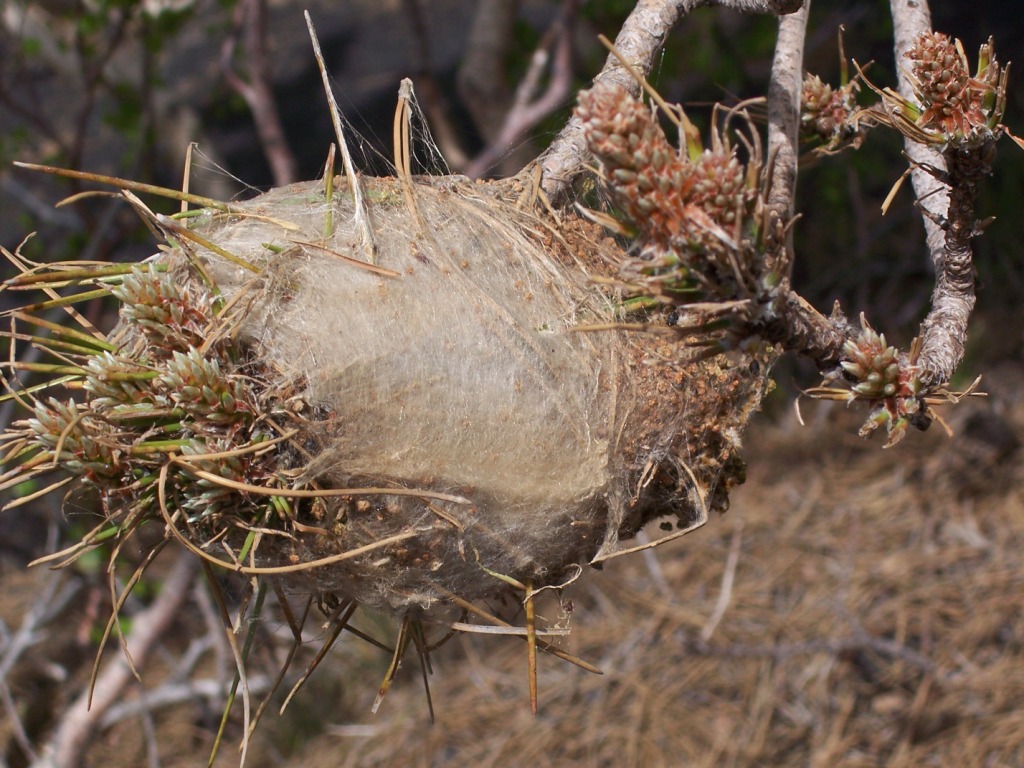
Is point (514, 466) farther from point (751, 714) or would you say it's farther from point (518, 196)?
point (751, 714)

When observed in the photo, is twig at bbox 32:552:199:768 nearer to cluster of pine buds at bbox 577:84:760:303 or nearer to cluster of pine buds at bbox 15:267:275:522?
cluster of pine buds at bbox 15:267:275:522

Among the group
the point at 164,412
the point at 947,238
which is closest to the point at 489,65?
the point at 947,238

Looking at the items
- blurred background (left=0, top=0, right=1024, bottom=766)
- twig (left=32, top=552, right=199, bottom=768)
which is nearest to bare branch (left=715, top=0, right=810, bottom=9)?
blurred background (left=0, top=0, right=1024, bottom=766)

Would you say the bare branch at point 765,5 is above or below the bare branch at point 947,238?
above

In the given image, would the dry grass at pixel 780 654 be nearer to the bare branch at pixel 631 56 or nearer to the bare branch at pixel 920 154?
the bare branch at pixel 920 154

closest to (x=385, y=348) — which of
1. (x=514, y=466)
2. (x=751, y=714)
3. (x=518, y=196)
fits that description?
(x=514, y=466)

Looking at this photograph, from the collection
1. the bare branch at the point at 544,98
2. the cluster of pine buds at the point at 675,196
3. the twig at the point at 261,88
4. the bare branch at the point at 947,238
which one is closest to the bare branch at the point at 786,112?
the bare branch at the point at 947,238

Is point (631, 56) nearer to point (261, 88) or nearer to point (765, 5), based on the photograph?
point (765, 5)
